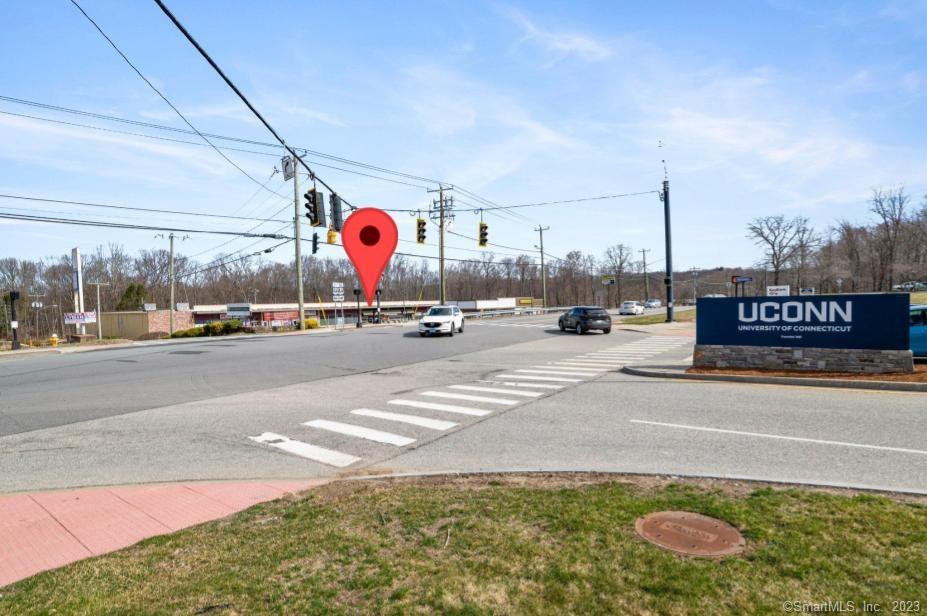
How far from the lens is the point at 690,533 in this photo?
167 inches

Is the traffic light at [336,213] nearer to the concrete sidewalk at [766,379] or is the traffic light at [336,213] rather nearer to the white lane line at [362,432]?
the white lane line at [362,432]

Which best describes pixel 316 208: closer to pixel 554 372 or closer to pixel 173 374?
pixel 173 374

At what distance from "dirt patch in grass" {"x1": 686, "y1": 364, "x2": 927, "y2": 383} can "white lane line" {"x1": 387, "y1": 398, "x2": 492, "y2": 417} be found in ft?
23.4

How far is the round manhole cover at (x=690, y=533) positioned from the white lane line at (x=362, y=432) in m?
4.44


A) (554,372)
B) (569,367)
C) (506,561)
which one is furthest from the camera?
(569,367)

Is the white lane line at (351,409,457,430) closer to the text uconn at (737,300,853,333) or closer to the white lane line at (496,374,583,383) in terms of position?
the white lane line at (496,374,583,383)

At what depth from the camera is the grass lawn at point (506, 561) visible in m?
3.29

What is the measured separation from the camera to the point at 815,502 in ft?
15.7

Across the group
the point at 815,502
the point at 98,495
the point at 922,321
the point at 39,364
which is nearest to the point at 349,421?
the point at 98,495

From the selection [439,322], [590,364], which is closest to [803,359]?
[590,364]

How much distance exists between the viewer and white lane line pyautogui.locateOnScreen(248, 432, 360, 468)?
733 cm

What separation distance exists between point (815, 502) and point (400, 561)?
3.93 m

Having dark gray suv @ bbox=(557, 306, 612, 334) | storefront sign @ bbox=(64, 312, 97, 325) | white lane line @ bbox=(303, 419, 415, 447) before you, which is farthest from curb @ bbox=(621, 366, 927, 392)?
storefront sign @ bbox=(64, 312, 97, 325)

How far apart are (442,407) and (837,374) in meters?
9.89
